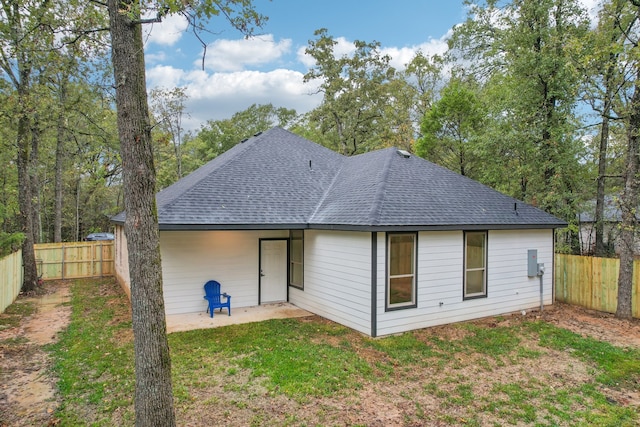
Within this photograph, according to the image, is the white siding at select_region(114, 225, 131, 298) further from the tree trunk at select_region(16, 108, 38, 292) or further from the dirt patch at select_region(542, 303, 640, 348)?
the dirt patch at select_region(542, 303, 640, 348)

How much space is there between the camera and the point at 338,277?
8273 millimetres

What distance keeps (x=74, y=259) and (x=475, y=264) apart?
14798 millimetres

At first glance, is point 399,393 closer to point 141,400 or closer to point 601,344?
point 141,400

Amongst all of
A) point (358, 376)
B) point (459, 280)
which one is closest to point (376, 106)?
point (459, 280)

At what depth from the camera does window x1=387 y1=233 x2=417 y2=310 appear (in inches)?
300

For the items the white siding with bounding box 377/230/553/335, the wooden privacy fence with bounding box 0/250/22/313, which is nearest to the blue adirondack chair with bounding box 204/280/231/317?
the white siding with bounding box 377/230/553/335

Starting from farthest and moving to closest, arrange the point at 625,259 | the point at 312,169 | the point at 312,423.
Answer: the point at 312,169 → the point at 625,259 → the point at 312,423

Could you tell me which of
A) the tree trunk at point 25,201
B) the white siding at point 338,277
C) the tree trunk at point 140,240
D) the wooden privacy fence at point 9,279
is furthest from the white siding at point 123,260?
the tree trunk at point 140,240

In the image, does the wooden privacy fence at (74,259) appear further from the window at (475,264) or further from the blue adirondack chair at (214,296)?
the window at (475,264)

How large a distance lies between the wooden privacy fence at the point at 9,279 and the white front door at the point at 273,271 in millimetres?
6283

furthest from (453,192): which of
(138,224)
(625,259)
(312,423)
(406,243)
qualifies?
(138,224)

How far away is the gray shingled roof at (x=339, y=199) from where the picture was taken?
8.14 m

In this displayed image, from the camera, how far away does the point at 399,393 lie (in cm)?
507

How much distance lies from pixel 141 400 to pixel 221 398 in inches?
63.4
